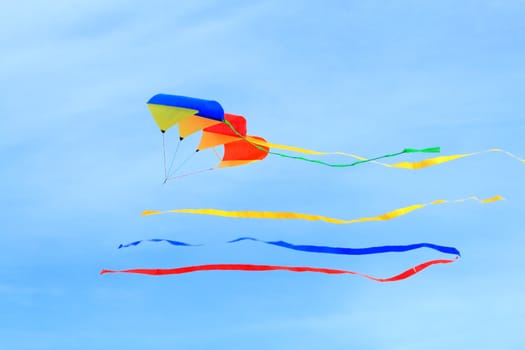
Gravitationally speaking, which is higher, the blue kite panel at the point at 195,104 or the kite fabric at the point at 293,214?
the blue kite panel at the point at 195,104

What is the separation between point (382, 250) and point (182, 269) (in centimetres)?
464

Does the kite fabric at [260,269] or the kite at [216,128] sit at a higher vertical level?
the kite at [216,128]

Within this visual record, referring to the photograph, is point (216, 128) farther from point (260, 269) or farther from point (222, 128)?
point (260, 269)

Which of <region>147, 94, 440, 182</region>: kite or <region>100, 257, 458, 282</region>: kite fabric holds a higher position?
<region>147, 94, 440, 182</region>: kite

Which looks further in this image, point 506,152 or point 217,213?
point 217,213

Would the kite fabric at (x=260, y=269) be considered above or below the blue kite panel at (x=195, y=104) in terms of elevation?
below

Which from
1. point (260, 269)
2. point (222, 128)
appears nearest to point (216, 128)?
point (222, 128)

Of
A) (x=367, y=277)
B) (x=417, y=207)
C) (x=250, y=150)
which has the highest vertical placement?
(x=250, y=150)

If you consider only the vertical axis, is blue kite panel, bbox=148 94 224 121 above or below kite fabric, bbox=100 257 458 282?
above

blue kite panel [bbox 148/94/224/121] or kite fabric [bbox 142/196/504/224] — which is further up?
blue kite panel [bbox 148/94/224/121]

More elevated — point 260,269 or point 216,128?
point 216,128

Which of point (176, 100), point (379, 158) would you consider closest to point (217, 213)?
point (176, 100)

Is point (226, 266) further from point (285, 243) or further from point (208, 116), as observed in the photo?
point (208, 116)

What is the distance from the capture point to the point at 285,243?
2034cm
